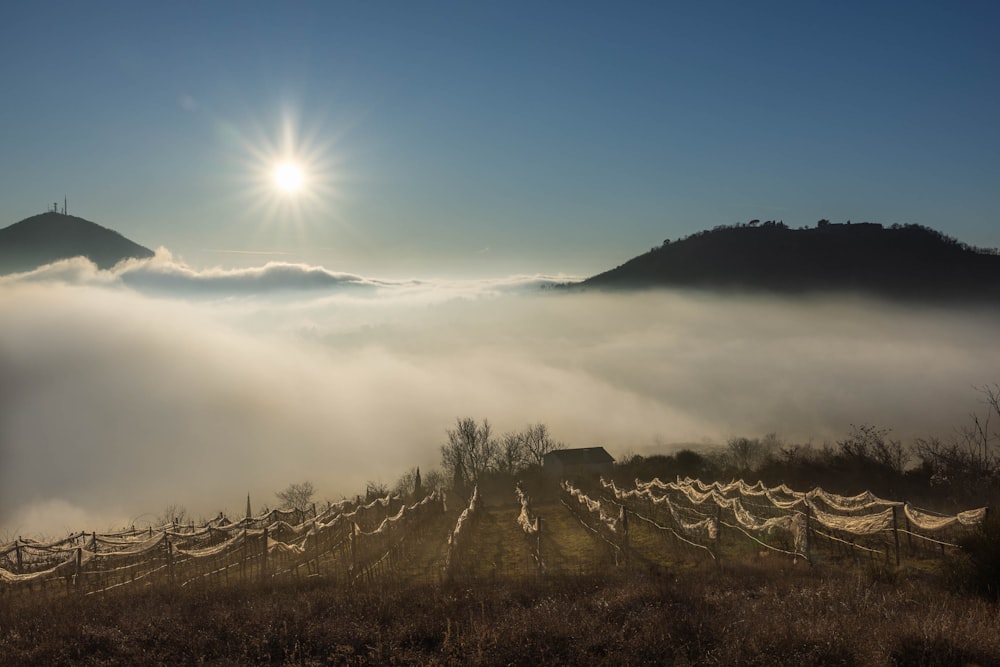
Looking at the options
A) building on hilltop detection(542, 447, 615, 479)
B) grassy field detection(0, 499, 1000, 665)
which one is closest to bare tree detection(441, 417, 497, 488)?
building on hilltop detection(542, 447, 615, 479)

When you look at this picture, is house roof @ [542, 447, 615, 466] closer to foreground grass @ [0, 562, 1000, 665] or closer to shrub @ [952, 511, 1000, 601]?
shrub @ [952, 511, 1000, 601]

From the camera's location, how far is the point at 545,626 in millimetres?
12242

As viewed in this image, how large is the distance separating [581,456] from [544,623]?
360 ft

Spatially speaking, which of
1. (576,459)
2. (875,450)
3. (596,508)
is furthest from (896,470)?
(576,459)

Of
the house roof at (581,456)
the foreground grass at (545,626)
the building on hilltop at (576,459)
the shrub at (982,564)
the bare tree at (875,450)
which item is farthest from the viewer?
the house roof at (581,456)

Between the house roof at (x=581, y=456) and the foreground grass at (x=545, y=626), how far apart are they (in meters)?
102

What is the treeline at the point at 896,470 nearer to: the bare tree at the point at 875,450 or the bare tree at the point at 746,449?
the bare tree at the point at 875,450

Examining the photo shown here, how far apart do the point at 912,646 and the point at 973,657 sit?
83 centimetres

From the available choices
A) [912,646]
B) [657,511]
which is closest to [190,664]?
[912,646]

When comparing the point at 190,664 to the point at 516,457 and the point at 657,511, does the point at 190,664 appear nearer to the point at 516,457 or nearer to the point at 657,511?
the point at 657,511

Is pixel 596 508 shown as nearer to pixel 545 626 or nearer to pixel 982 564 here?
pixel 982 564

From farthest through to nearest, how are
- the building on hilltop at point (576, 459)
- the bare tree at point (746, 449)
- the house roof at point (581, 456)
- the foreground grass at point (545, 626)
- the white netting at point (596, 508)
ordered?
the bare tree at point (746, 449) < the house roof at point (581, 456) < the building on hilltop at point (576, 459) < the white netting at point (596, 508) < the foreground grass at point (545, 626)

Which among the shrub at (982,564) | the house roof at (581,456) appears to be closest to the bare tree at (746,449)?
the house roof at (581,456)

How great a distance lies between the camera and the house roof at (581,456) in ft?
384
